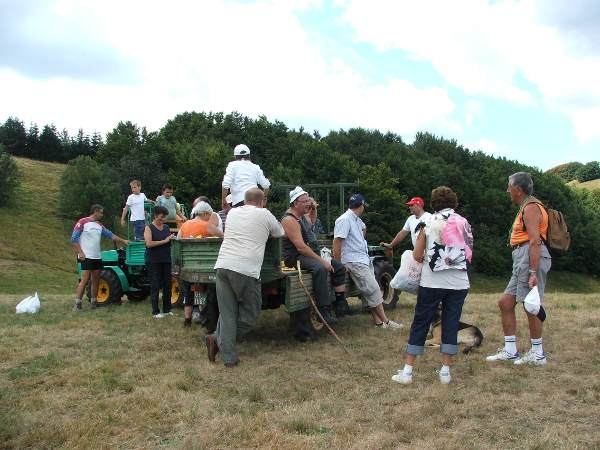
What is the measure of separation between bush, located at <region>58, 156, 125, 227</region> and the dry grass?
1309 inches

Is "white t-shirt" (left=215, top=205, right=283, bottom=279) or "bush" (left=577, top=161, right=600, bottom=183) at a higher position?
"bush" (left=577, top=161, right=600, bottom=183)

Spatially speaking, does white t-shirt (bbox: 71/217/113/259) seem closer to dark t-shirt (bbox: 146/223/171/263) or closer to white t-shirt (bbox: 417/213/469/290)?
dark t-shirt (bbox: 146/223/171/263)

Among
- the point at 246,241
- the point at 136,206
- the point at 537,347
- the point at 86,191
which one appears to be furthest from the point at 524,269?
the point at 86,191

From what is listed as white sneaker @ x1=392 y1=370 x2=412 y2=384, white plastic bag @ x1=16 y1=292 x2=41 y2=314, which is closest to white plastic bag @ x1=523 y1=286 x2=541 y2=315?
white sneaker @ x1=392 y1=370 x2=412 y2=384

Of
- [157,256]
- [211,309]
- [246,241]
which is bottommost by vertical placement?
[211,309]

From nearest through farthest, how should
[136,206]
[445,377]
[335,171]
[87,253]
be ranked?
1. [445,377]
2. [87,253]
3. [136,206]
4. [335,171]

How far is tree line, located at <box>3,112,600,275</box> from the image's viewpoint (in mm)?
44500

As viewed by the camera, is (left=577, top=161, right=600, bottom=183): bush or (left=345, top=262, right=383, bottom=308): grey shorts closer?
(left=345, top=262, right=383, bottom=308): grey shorts

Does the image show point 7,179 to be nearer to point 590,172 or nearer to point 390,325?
point 390,325

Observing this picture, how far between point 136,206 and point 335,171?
38529 mm

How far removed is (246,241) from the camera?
607 centimetres

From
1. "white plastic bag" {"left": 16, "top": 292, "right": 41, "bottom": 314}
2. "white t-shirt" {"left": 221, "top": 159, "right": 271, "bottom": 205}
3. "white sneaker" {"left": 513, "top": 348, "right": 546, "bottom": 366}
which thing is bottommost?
"white plastic bag" {"left": 16, "top": 292, "right": 41, "bottom": 314}

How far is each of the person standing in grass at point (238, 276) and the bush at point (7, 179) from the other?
41089mm

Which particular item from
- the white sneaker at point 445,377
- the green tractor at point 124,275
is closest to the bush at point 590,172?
the green tractor at point 124,275
